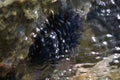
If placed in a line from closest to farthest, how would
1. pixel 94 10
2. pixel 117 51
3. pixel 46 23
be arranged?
pixel 46 23
pixel 117 51
pixel 94 10

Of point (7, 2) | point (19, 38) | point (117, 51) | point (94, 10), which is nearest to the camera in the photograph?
point (7, 2)

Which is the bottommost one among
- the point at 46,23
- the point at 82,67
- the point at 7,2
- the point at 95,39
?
the point at 82,67

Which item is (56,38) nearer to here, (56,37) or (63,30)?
(56,37)

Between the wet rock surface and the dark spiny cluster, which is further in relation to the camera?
the dark spiny cluster

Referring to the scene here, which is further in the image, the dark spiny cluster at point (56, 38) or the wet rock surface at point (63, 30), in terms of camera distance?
the dark spiny cluster at point (56, 38)

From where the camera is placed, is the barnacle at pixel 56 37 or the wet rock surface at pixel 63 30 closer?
the wet rock surface at pixel 63 30

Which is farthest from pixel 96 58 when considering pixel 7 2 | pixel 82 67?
pixel 7 2

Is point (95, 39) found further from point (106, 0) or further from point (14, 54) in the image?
point (14, 54)
